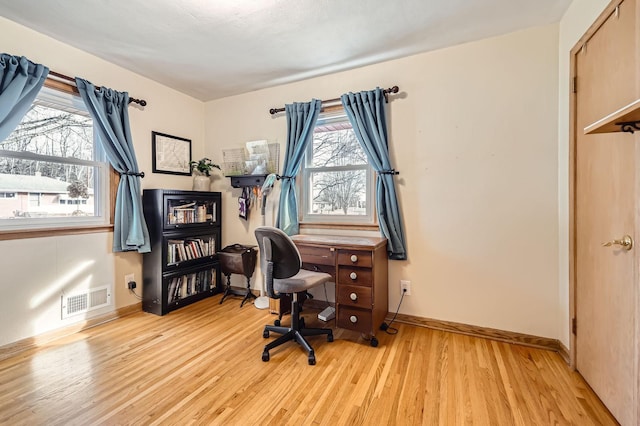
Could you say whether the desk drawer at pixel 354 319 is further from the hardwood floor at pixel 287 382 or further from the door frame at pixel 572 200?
the door frame at pixel 572 200

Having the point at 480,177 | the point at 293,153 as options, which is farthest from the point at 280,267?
the point at 480,177

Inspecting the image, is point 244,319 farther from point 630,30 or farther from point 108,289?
point 630,30

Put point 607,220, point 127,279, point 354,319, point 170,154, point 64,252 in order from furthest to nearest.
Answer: point 170,154 < point 127,279 < point 64,252 < point 354,319 < point 607,220

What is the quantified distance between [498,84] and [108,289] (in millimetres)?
3915

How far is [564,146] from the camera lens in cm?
197

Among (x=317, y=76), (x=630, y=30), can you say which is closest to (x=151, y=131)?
(x=317, y=76)

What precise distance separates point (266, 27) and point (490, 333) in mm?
3033

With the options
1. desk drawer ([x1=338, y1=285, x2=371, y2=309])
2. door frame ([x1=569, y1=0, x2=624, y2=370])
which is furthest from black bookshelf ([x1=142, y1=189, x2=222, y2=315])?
door frame ([x1=569, y1=0, x2=624, y2=370])

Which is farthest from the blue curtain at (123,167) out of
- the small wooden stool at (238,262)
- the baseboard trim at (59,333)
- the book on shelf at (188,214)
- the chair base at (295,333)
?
the chair base at (295,333)

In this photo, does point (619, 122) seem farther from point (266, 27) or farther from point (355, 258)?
point (266, 27)

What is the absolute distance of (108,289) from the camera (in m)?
2.63

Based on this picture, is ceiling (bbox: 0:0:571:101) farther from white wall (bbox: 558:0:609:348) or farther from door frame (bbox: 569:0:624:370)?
door frame (bbox: 569:0:624:370)

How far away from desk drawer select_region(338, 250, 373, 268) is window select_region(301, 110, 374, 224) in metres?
0.65

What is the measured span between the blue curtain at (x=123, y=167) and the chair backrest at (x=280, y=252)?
1477mm
